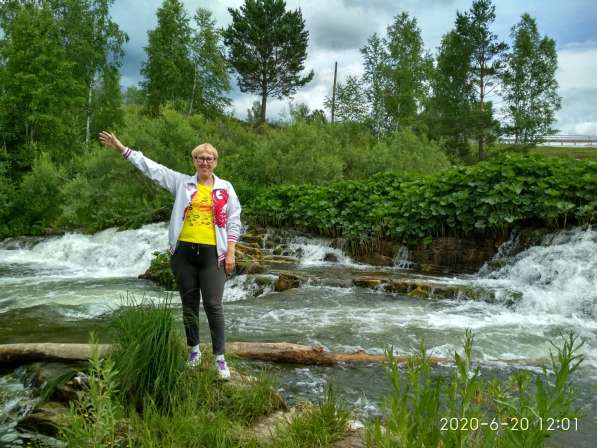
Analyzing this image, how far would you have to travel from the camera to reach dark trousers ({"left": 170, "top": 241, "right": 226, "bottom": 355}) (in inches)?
151

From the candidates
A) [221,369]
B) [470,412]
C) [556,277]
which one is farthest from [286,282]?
[470,412]

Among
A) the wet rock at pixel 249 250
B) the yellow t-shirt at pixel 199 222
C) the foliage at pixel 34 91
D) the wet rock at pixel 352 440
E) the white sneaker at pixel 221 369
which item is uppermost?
the foliage at pixel 34 91

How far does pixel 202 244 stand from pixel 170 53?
32.9 meters

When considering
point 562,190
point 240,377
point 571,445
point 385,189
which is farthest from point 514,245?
point 240,377

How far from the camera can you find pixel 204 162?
3900 millimetres

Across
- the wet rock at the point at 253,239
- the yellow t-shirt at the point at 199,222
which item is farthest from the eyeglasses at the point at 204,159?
the wet rock at the point at 253,239

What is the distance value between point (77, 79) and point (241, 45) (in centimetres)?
1277

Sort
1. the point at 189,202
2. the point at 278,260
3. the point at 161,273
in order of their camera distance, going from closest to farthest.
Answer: the point at 189,202 → the point at 161,273 → the point at 278,260

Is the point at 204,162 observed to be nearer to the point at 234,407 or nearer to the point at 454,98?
the point at 234,407

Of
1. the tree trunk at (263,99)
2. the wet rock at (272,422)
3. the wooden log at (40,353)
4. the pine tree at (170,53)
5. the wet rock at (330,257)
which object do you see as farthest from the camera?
the tree trunk at (263,99)

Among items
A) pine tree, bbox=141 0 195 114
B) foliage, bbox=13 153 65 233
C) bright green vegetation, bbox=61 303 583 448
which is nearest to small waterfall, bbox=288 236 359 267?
bright green vegetation, bbox=61 303 583 448

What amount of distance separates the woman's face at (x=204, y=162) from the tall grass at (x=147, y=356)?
111 centimetres

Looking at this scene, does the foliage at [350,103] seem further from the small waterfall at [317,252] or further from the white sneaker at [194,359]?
the white sneaker at [194,359]

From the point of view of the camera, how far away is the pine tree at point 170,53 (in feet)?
109
